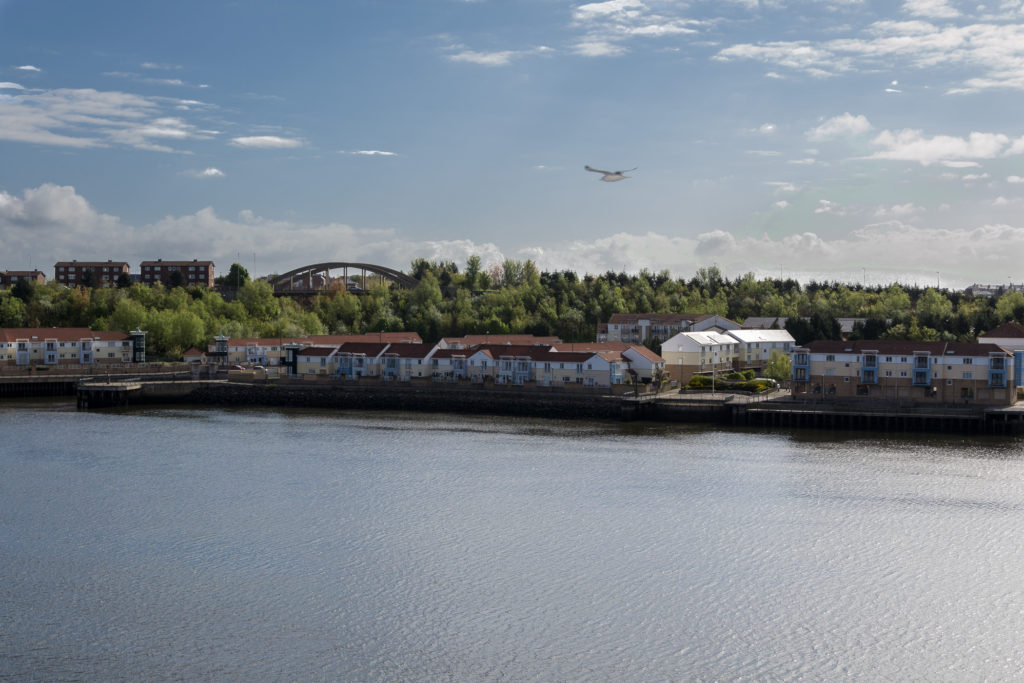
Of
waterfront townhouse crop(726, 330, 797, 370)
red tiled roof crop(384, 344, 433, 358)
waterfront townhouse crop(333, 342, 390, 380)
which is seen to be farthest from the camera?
waterfront townhouse crop(726, 330, 797, 370)

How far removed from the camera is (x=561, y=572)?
68.8 ft

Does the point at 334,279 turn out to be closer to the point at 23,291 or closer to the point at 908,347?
the point at 23,291

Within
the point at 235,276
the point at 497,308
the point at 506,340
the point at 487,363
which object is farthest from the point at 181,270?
the point at 487,363

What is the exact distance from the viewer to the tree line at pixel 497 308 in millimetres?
Answer: 76188

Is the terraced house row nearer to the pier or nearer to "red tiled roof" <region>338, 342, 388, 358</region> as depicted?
"red tiled roof" <region>338, 342, 388, 358</region>

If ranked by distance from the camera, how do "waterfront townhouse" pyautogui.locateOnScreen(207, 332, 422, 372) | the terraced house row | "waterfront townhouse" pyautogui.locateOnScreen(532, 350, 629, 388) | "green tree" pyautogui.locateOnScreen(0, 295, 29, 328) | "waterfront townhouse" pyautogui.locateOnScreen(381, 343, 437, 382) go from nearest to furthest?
"waterfront townhouse" pyautogui.locateOnScreen(532, 350, 629, 388) → the terraced house row → "waterfront townhouse" pyautogui.locateOnScreen(381, 343, 437, 382) → "waterfront townhouse" pyautogui.locateOnScreen(207, 332, 422, 372) → "green tree" pyautogui.locateOnScreen(0, 295, 29, 328)

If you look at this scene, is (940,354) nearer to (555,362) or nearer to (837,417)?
(837,417)

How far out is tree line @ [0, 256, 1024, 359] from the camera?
76.2m

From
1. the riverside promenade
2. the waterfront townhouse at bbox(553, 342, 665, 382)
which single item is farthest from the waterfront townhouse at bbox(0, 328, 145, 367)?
the waterfront townhouse at bbox(553, 342, 665, 382)

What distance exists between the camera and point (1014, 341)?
2026 inches

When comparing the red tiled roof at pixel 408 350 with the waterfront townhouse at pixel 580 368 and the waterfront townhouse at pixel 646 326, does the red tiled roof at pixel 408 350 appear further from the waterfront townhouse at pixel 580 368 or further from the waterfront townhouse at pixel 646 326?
the waterfront townhouse at pixel 646 326

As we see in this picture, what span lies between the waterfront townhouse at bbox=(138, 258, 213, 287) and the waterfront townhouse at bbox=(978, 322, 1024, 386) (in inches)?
3480

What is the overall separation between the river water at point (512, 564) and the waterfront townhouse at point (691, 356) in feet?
69.6

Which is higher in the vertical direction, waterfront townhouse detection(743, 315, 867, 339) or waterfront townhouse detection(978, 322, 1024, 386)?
waterfront townhouse detection(743, 315, 867, 339)
